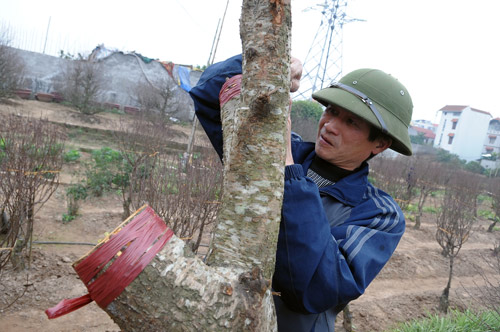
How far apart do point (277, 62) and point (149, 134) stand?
8.29 metres

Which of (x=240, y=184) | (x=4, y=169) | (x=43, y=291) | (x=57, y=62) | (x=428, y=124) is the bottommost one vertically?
(x=43, y=291)

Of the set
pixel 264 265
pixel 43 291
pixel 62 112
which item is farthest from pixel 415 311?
pixel 62 112

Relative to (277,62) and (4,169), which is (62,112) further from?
(277,62)

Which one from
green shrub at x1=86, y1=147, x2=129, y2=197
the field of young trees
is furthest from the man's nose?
green shrub at x1=86, y1=147, x2=129, y2=197

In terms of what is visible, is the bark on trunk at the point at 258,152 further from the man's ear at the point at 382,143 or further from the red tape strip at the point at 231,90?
the man's ear at the point at 382,143

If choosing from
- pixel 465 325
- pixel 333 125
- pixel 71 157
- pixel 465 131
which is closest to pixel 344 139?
pixel 333 125

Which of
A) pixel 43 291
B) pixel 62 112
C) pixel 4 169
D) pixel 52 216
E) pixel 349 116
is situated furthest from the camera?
pixel 62 112

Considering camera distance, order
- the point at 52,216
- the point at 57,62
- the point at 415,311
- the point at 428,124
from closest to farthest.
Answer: the point at 415,311, the point at 52,216, the point at 57,62, the point at 428,124

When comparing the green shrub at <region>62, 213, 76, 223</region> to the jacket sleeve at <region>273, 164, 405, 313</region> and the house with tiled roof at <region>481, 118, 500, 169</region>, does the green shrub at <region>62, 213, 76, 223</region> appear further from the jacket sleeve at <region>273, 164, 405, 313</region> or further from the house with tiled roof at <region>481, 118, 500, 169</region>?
the house with tiled roof at <region>481, 118, 500, 169</region>

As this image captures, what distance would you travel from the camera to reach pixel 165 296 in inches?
28.4

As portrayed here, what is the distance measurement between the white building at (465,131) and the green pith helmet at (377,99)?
50156 mm

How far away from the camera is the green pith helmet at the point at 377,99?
138 centimetres

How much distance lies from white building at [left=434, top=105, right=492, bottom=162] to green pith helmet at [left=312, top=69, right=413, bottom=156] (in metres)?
50.2

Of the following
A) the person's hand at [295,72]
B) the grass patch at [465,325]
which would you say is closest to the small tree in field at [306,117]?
the grass patch at [465,325]
